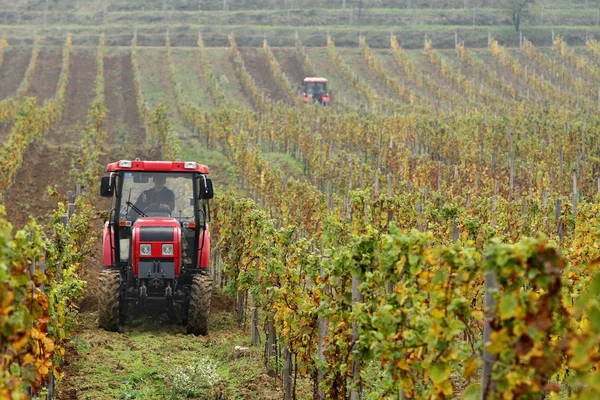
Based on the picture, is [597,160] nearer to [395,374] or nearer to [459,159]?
[459,159]

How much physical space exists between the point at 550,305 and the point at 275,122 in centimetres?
3233

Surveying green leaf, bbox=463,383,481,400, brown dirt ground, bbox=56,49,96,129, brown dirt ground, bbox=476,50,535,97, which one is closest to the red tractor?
green leaf, bbox=463,383,481,400

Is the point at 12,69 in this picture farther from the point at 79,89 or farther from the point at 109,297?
the point at 109,297

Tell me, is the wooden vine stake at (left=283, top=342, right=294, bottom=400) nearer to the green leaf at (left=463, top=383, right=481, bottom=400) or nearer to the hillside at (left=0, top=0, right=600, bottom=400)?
the hillside at (left=0, top=0, right=600, bottom=400)

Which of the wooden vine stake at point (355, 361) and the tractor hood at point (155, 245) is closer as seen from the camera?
the wooden vine stake at point (355, 361)

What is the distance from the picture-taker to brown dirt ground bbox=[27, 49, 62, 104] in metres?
47.3

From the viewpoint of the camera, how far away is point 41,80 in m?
51.0

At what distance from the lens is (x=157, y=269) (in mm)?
12344

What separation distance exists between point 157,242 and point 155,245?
49 mm

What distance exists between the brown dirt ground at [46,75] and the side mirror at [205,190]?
34.3m

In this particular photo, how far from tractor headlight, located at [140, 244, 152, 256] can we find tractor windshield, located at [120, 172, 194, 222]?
707 mm

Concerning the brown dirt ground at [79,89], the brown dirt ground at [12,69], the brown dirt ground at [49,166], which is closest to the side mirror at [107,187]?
the brown dirt ground at [49,166]

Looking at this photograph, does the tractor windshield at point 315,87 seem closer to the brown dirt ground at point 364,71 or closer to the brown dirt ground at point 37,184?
the brown dirt ground at point 364,71

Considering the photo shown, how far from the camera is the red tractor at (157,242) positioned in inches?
483
